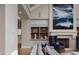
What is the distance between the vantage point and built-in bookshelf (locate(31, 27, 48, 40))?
8.72 ft

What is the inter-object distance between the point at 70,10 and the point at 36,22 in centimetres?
65

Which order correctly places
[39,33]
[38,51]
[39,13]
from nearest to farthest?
[38,51] < [39,33] < [39,13]

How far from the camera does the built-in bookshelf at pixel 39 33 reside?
2658mm

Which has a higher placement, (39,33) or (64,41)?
(39,33)

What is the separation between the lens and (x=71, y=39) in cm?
303

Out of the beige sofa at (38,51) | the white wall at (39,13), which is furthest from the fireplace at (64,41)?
the white wall at (39,13)

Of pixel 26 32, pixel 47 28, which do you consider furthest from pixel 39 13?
pixel 26 32

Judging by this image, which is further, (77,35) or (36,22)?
(36,22)

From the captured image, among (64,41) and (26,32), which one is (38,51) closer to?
(26,32)

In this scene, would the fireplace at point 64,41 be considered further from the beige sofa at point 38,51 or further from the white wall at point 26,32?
the white wall at point 26,32

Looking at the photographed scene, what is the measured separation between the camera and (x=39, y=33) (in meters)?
2.72

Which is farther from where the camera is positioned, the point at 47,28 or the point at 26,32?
the point at 47,28
